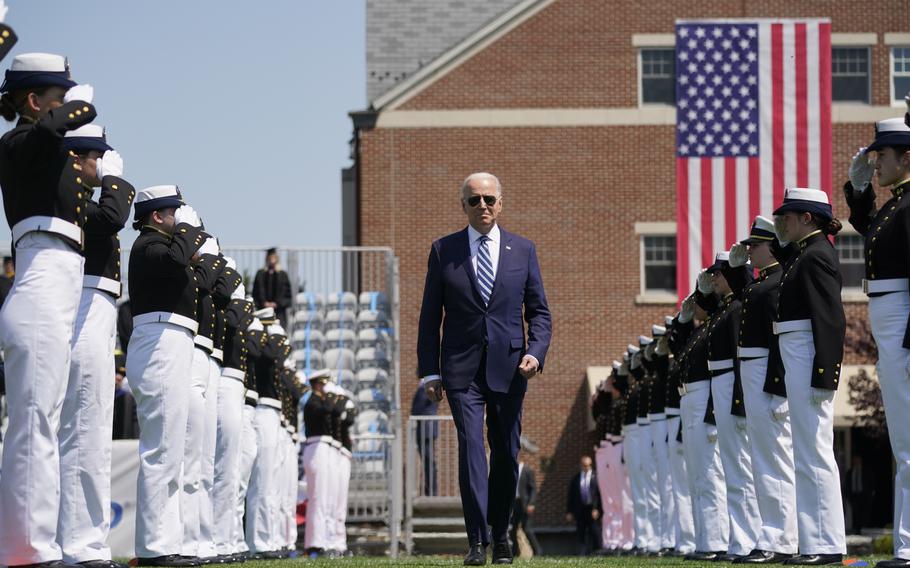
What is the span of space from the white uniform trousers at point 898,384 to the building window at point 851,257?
1115 inches

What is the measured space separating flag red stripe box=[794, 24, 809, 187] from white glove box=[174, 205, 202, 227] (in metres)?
18.4

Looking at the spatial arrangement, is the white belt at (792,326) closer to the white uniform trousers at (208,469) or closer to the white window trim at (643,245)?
the white uniform trousers at (208,469)

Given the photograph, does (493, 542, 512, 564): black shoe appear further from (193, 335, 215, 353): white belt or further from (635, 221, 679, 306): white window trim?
(635, 221, 679, 306): white window trim

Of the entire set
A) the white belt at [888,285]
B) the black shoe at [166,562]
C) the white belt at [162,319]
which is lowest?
the black shoe at [166,562]

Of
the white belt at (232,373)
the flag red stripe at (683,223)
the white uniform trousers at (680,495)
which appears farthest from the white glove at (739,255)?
the flag red stripe at (683,223)

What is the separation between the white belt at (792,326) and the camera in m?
10.1

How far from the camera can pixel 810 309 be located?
10.0 meters

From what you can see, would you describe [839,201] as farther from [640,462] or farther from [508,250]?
[508,250]

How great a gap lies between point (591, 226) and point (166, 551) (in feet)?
88.0

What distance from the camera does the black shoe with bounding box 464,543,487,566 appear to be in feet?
30.6

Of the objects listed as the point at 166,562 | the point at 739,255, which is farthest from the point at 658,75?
the point at 166,562

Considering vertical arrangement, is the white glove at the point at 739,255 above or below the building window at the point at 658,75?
below

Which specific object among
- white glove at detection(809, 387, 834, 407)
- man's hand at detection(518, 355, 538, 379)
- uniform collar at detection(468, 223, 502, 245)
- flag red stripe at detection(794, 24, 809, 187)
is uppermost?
flag red stripe at detection(794, 24, 809, 187)

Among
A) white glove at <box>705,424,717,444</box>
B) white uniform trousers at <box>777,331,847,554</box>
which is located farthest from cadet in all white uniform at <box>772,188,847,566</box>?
white glove at <box>705,424,717,444</box>
